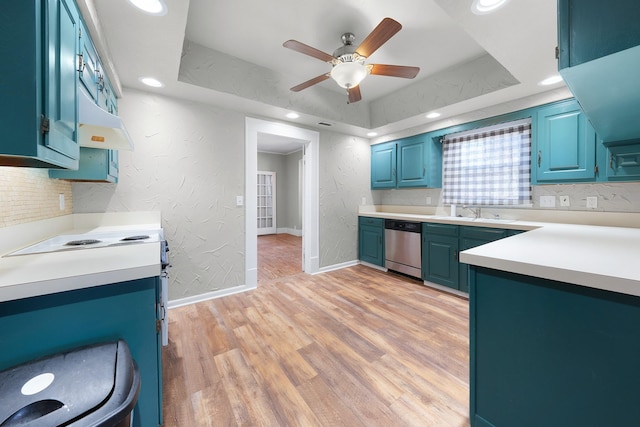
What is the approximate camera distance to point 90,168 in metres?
1.81

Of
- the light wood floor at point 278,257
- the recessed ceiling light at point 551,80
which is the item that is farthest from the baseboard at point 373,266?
the recessed ceiling light at point 551,80

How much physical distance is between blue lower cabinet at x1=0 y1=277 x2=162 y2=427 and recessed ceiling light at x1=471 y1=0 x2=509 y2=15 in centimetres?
221

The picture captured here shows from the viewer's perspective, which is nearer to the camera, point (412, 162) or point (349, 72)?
point (349, 72)

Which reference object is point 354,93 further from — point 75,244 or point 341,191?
point 75,244

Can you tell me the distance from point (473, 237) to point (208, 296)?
10.1ft

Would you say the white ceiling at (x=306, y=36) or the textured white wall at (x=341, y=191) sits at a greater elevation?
the white ceiling at (x=306, y=36)

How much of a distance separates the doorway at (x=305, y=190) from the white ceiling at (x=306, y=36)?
29 centimetres

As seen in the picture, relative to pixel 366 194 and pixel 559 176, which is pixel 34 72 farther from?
pixel 366 194

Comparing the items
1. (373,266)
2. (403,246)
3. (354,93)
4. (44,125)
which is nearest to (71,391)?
(44,125)

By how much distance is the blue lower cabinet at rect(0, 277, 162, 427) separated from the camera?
0.83 m

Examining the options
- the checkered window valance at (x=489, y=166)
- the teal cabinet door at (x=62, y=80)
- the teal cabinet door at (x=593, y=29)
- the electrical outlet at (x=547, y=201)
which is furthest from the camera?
the checkered window valance at (x=489, y=166)

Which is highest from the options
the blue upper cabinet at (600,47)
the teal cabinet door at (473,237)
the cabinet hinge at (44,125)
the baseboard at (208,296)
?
the blue upper cabinet at (600,47)

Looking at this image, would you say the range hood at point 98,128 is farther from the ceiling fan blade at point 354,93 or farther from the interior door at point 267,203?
the interior door at point 267,203

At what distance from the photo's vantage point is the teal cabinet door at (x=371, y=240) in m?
3.90
